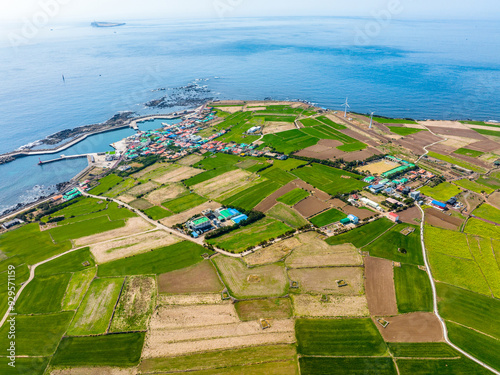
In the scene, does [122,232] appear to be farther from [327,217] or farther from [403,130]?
[403,130]

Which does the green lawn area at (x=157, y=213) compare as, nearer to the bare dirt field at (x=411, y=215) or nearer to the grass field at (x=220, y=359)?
the grass field at (x=220, y=359)

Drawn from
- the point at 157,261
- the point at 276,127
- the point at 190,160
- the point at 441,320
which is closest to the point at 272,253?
the point at 157,261

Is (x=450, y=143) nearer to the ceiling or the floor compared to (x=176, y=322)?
nearer to the ceiling

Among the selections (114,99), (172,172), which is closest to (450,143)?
(172,172)

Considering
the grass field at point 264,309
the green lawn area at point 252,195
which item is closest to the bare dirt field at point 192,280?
the grass field at point 264,309

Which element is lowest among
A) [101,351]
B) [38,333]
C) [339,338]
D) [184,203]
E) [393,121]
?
[38,333]

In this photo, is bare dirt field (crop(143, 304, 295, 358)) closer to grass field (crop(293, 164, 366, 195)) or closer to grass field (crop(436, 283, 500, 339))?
grass field (crop(436, 283, 500, 339))

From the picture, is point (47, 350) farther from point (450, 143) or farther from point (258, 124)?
point (450, 143)
